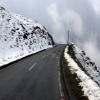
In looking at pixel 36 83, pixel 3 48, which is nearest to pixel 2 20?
pixel 3 48

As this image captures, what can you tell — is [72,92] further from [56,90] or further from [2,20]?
[2,20]

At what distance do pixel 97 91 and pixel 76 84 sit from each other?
5.74ft

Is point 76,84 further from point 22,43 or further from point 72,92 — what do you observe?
point 22,43

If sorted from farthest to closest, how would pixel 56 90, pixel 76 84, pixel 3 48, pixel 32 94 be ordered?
pixel 3 48, pixel 76 84, pixel 56 90, pixel 32 94

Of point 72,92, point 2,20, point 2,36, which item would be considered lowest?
point 72,92

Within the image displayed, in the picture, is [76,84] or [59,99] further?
[76,84]

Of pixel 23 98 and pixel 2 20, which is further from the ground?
pixel 2 20

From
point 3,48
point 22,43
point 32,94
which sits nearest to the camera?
point 32,94

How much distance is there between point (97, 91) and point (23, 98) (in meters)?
3.23

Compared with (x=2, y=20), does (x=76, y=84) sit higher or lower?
lower

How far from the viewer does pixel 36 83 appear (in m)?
10.5

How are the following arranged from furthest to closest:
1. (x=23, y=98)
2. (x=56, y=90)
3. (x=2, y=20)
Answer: (x=2, y=20)
(x=56, y=90)
(x=23, y=98)

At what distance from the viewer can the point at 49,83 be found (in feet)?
34.7

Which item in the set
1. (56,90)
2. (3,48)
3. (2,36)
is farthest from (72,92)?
(2,36)
